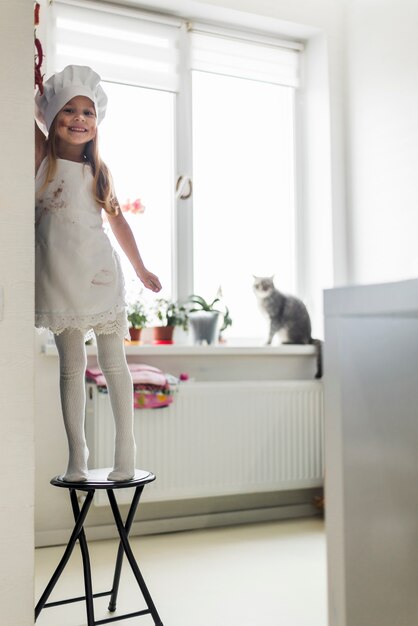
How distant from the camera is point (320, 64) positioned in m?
3.65

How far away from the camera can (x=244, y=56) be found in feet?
11.8

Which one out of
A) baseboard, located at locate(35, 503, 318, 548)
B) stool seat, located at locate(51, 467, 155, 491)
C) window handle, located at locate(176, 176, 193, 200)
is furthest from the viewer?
window handle, located at locate(176, 176, 193, 200)

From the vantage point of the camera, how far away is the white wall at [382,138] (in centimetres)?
320

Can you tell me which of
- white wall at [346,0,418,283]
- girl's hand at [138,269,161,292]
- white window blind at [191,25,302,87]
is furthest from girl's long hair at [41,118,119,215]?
white window blind at [191,25,302,87]

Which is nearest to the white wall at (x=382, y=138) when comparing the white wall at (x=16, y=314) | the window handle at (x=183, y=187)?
the window handle at (x=183, y=187)

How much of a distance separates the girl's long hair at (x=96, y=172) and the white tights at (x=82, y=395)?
33 centimetres

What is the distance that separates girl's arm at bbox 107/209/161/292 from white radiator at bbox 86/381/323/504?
122 centimetres

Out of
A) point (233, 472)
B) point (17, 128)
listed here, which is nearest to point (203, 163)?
point (233, 472)

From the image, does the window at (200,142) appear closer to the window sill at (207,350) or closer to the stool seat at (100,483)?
the window sill at (207,350)

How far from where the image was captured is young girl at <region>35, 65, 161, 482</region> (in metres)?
1.65

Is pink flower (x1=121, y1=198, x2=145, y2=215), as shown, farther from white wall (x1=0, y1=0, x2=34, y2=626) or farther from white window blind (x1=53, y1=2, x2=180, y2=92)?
white wall (x1=0, y1=0, x2=34, y2=626)

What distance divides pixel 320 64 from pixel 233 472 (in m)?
2.16

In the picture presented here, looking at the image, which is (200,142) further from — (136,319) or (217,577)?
(217,577)

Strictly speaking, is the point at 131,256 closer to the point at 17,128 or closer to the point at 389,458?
the point at 17,128
